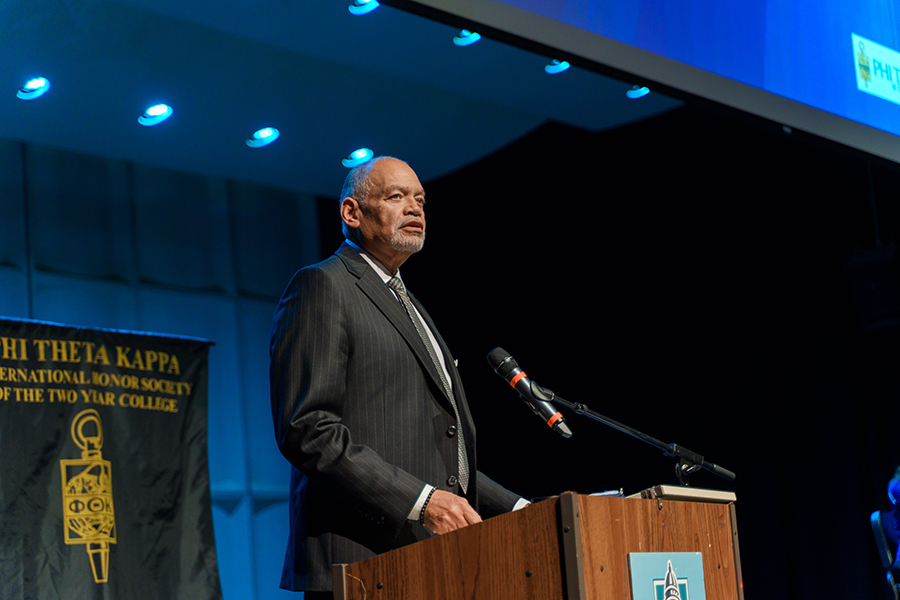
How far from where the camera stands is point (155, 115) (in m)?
5.11

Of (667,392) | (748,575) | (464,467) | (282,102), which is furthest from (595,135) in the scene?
(464,467)

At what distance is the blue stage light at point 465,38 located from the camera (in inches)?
171

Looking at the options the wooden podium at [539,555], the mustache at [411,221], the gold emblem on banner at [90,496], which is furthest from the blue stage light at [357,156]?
the wooden podium at [539,555]

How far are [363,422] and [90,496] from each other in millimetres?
3582

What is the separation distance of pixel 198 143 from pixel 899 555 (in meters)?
4.17

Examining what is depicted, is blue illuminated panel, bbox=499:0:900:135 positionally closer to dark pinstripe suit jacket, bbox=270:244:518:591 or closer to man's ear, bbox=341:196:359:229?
man's ear, bbox=341:196:359:229

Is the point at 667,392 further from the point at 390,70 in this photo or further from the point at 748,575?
the point at 390,70

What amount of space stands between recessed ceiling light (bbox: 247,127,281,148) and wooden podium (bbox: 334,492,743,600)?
4.09 meters

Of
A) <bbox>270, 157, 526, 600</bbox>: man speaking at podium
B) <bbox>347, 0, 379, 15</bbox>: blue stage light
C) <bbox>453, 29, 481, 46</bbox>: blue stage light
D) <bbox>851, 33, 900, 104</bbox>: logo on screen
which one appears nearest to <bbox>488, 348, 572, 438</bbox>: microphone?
<bbox>270, 157, 526, 600</bbox>: man speaking at podium

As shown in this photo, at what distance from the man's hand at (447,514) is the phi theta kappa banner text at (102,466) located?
3625mm

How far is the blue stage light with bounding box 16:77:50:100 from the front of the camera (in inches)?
184

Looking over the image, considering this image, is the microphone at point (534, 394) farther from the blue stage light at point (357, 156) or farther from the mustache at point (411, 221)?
the blue stage light at point (357, 156)

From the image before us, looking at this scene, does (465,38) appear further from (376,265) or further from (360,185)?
(376,265)

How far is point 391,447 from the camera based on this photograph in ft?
6.30
